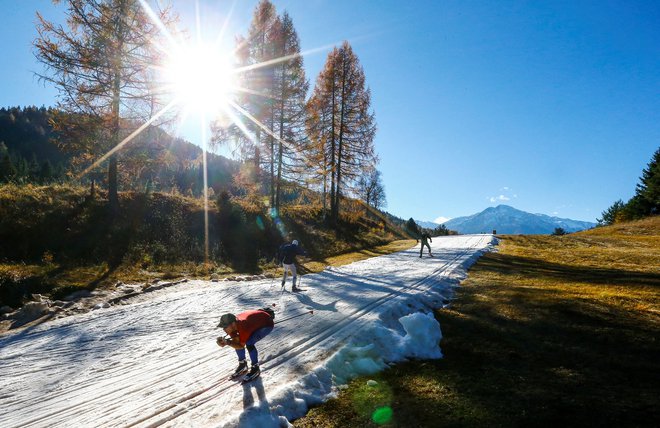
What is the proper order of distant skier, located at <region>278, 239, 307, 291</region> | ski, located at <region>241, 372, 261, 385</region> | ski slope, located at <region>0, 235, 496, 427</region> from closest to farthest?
1. ski slope, located at <region>0, 235, 496, 427</region>
2. ski, located at <region>241, 372, 261, 385</region>
3. distant skier, located at <region>278, 239, 307, 291</region>

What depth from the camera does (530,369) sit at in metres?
6.17

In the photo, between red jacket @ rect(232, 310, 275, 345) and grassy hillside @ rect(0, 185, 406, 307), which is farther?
grassy hillside @ rect(0, 185, 406, 307)

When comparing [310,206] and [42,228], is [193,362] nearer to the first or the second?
[42,228]

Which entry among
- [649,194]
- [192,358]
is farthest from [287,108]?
[649,194]

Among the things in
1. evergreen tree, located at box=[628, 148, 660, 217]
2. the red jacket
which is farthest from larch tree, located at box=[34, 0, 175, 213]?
evergreen tree, located at box=[628, 148, 660, 217]

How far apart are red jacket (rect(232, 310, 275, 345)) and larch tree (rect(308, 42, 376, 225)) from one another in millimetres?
24332

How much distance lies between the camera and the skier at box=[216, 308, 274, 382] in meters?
5.74

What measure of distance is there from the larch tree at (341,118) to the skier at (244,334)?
24440mm

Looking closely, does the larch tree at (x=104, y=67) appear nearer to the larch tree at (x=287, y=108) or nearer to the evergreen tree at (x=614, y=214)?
the larch tree at (x=287, y=108)

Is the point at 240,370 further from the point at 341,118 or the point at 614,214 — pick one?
the point at 614,214

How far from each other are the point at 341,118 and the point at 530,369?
27.1 m

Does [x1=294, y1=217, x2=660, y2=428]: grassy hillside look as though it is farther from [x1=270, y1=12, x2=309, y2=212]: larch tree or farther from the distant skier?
[x1=270, y1=12, x2=309, y2=212]: larch tree

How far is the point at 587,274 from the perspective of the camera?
15.8 meters

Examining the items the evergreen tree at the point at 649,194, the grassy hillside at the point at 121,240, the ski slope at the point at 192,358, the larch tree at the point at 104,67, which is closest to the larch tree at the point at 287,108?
the grassy hillside at the point at 121,240
